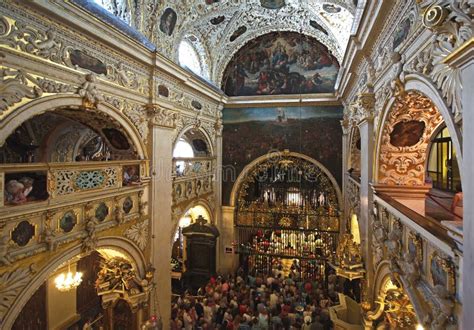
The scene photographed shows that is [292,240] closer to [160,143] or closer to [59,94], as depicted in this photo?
[160,143]

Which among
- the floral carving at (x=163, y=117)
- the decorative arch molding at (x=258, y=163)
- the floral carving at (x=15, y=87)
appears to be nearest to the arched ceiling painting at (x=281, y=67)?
the decorative arch molding at (x=258, y=163)

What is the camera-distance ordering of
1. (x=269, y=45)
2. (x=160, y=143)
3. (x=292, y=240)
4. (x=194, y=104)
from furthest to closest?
1. (x=292, y=240)
2. (x=269, y=45)
3. (x=194, y=104)
4. (x=160, y=143)

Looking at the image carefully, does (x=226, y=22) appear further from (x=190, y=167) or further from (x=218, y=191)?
(x=218, y=191)

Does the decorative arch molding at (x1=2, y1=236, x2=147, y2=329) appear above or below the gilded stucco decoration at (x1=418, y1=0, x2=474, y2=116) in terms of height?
below

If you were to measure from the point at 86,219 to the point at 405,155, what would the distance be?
21.0 feet

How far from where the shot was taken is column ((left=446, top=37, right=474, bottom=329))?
2180 millimetres

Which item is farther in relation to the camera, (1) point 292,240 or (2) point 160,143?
(1) point 292,240

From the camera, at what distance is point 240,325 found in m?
8.44

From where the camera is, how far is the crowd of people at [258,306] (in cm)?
867

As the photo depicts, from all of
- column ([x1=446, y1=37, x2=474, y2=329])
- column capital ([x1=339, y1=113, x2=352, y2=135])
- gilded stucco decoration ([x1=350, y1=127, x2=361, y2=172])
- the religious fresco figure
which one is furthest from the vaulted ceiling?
column ([x1=446, y1=37, x2=474, y2=329])

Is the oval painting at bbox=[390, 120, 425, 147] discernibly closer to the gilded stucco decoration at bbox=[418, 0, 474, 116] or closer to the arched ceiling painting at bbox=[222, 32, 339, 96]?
the gilded stucco decoration at bbox=[418, 0, 474, 116]

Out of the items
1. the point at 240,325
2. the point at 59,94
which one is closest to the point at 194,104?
the point at 59,94

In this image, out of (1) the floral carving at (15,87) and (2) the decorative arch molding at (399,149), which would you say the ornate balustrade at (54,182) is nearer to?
(1) the floral carving at (15,87)

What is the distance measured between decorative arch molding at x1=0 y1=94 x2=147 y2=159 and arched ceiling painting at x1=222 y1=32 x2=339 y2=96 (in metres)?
7.65
